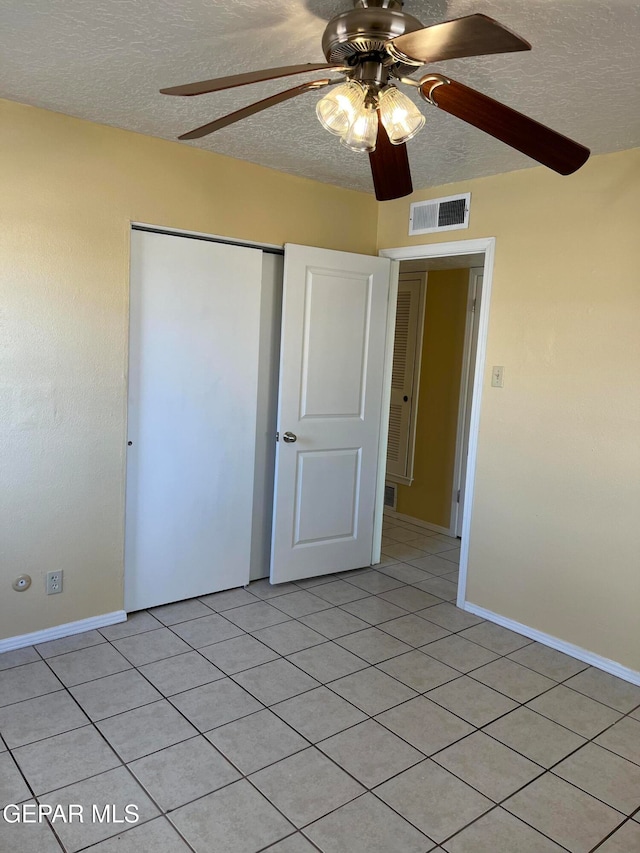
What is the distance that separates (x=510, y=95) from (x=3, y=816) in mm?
2861

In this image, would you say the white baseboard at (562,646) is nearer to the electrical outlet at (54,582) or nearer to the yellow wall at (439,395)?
the yellow wall at (439,395)

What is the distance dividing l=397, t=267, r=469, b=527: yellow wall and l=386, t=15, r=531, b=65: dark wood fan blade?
3468mm

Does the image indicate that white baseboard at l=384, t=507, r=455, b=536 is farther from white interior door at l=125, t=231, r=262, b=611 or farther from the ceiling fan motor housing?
the ceiling fan motor housing

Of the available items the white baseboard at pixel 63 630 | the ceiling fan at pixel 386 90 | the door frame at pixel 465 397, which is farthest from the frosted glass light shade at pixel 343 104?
the door frame at pixel 465 397

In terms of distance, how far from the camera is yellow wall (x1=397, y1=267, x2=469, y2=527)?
490cm

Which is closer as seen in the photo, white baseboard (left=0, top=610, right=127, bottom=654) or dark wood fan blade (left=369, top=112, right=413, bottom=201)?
dark wood fan blade (left=369, top=112, right=413, bottom=201)

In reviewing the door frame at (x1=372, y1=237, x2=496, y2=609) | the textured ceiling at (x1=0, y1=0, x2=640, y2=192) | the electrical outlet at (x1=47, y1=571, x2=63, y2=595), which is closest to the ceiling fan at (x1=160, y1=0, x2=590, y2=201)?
the textured ceiling at (x1=0, y1=0, x2=640, y2=192)

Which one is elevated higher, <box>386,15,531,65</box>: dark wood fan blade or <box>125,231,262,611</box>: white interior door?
<box>386,15,531,65</box>: dark wood fan blade

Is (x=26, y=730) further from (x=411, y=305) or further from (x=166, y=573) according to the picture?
(x=411, y=305)

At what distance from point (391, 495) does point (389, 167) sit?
12.2 ft

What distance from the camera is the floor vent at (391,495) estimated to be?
5.42 meters

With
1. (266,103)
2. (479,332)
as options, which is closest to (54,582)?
(266,103)

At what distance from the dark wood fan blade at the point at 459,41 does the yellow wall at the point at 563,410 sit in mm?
1757

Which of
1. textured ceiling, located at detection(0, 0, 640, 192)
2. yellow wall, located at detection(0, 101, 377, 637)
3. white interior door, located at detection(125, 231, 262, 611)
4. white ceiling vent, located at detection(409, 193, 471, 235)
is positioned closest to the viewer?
textured ceiling, located at detection(0, 0, 640, 192)
